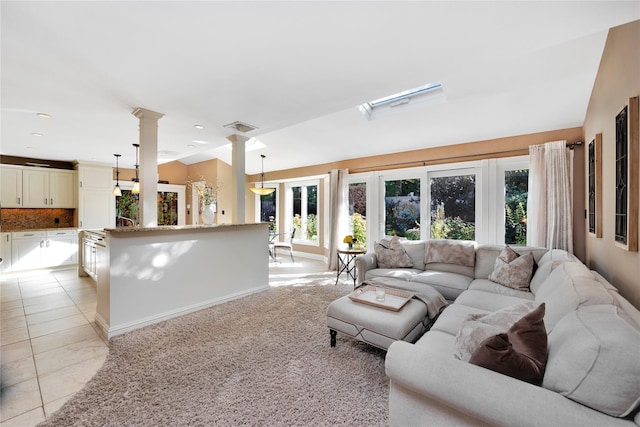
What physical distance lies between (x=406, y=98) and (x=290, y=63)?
2226 millimetres

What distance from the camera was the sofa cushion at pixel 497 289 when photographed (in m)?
2.62

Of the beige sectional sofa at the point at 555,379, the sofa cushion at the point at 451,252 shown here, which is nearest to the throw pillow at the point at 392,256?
the sofa cushion at the point at 451,252

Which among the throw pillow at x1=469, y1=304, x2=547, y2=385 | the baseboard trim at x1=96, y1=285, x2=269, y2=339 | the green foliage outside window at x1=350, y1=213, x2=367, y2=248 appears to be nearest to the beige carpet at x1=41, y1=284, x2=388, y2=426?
the baseboard trim at x1=96, y1=285, x2=269, y2=339

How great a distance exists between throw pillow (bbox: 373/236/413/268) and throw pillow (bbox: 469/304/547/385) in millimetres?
2568

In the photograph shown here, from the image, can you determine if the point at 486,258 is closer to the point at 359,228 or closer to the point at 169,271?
the point at 359,228

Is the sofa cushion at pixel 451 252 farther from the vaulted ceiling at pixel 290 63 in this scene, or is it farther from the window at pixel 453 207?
the vaulted ceiling at pixel 290 63

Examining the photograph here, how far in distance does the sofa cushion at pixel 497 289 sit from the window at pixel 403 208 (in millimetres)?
1815

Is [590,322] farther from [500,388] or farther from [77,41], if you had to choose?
[77,41]

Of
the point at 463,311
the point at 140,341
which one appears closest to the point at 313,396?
the point at 463,311

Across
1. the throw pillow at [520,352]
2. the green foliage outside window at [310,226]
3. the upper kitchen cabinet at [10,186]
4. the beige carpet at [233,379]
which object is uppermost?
the upper kitchen cabinet at [10,186]

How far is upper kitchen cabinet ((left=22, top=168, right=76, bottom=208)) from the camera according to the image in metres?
5.52

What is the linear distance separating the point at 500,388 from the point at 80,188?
8.00 m

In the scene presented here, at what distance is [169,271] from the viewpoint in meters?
3.11

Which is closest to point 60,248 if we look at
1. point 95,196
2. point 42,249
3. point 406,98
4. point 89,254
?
point 42,249
